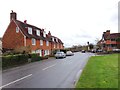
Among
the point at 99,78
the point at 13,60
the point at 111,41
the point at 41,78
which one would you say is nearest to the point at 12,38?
the point at 13,60

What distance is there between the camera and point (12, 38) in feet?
180

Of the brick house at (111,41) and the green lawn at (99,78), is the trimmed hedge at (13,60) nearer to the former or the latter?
the green lawn at (99,78)

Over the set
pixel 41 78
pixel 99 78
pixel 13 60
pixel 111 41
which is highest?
pixel 111 41

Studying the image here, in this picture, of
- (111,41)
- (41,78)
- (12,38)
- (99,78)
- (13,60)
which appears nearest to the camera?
(99,78)

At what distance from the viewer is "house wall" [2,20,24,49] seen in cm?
5334

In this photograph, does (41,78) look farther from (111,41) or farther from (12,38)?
(111,41)

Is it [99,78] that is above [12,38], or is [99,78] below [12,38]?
below

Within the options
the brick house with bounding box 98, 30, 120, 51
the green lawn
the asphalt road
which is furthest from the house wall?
the brick house with bounding box 98, 30, 120, 51

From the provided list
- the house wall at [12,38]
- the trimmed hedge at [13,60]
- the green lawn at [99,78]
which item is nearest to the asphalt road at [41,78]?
the green lawn at [99,78]

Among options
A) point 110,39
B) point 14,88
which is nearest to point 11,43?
point 14,88

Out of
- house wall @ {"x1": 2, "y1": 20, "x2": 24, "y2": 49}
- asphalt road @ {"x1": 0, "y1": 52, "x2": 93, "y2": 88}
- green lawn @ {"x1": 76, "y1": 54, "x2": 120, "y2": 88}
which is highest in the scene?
house wall @ {"x1": 2, "y1": 20, "x2": 24, "y2": 49}

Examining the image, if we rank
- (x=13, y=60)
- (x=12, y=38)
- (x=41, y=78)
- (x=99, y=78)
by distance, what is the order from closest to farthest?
(x=99, y=78) → (x=41, y=78) → (x=13, y=60) → (x=12, y=38)

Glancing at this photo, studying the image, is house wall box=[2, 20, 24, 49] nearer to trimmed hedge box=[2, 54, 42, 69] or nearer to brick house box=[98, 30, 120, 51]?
trimmed hedge box=[2, 54, 42, 69]

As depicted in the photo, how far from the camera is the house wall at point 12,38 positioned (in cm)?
5334
